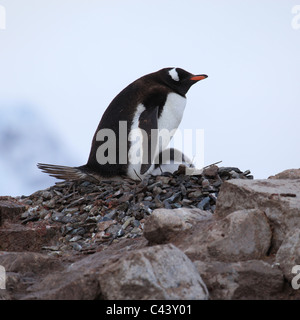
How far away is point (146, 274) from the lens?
201cm

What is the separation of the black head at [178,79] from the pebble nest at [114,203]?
1.26 metres

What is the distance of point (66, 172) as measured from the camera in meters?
5.70

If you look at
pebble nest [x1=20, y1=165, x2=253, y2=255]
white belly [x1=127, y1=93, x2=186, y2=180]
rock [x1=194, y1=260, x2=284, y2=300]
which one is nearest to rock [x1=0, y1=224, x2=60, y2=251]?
pebble nest [x1=20, y1=165, x2=253, y2=255]

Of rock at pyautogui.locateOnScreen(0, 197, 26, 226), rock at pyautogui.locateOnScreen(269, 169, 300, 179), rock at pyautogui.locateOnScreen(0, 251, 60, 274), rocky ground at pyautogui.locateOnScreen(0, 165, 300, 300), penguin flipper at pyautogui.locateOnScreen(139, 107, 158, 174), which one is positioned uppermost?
penguin flipper at pyautogui.locateOnScreen(139, 107, 158, 174)

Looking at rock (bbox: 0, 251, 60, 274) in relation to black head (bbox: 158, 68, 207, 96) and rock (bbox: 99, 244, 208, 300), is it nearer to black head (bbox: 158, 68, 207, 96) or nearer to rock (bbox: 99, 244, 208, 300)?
rock (bbox: 99, 244, 208, 300)

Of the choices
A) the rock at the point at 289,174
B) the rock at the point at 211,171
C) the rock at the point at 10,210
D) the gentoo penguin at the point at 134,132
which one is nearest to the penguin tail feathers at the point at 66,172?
the gentoo penguin at the point at 134,132

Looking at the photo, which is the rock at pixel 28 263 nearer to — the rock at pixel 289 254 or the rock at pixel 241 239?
the rock at pixel 241 239

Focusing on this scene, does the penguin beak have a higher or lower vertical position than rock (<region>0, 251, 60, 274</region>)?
higher

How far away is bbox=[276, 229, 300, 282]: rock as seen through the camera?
2393mm

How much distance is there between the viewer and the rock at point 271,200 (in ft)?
8.74

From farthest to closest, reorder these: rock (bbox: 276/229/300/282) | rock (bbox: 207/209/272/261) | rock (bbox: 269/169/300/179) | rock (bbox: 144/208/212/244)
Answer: rock (bbox: 269/169/300/179)
rock (bbox: 144/208/212/244)
rock (bbox: 207/209/272/261)
rock (bbox: 276/229/300/282)

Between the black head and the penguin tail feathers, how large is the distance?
1.47m
